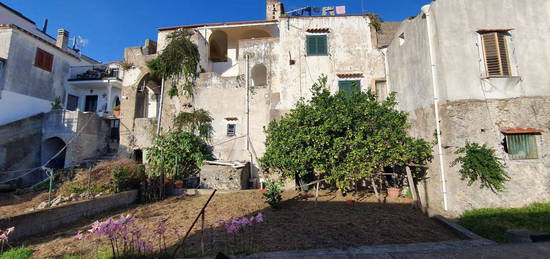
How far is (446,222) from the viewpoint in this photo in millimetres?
6871

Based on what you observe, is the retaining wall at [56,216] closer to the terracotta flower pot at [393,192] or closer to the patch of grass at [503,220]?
the terracotta flower pot at [393,192]

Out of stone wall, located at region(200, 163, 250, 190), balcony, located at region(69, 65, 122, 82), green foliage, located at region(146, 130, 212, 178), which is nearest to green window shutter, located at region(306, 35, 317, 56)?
stone wall, located at region(200, 163, 250, 190)

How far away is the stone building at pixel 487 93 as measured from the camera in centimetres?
781

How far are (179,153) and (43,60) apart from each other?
14.5m

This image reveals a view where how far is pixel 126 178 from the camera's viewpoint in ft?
34.5

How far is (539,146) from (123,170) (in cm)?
1600

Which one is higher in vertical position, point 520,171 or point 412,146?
point 412,146

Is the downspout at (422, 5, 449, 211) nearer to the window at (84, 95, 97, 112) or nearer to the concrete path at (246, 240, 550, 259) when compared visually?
the concrete path at (246, 240, 550, 259)

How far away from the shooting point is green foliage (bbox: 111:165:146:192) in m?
10.2

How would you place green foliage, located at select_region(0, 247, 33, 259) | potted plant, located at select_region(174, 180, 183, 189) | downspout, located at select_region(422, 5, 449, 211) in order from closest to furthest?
green foliage, located at select_region(0, 247, 33, 259)
downspout, located at select_region(422, 5, 449, 211)
potted plant, located at select_region(174, 180, 183, 189)

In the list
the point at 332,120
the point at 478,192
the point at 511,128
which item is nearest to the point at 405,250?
the point at 478,192

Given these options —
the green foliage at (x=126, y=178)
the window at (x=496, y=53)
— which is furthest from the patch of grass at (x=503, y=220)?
the green foliage at (x=126, y=178)

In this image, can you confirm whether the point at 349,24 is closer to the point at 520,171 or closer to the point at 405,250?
the point at 520,171

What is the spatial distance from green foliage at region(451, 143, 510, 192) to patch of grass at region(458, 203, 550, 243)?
803 mm
